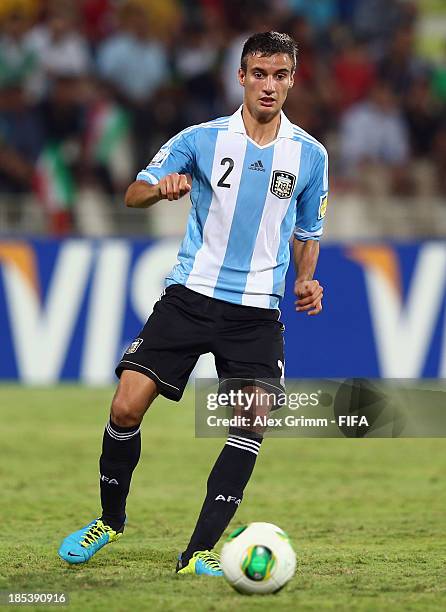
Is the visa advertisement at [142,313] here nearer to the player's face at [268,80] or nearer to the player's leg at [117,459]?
the player's leg at [117,459]

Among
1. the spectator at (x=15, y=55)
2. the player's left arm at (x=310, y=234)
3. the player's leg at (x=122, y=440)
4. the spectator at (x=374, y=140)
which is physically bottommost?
the player's leg at (x=122, y=440)

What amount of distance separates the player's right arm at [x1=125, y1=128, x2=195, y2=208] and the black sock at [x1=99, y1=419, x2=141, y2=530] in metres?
1.01

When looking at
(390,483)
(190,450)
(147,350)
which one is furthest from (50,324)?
(147,350)

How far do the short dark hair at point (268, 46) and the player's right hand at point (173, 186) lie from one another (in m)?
0.71

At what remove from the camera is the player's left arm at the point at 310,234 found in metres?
5.64

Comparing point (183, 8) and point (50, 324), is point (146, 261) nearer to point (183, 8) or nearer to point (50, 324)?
point (50, 324)

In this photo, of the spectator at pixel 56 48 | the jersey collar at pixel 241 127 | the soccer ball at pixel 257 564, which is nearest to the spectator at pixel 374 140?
the spectator at pixel 56 48

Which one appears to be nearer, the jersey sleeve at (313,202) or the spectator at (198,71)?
the jersey sleeve at (313,202)

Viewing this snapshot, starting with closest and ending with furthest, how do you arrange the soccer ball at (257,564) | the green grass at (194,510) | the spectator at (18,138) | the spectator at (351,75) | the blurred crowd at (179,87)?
1. the soccer ball at (257,564)
2. the green grass at (194,510)
3. the spectator at (18,138)
4. the blurred crowd at (179,87)
5. the spectator at (351,75)

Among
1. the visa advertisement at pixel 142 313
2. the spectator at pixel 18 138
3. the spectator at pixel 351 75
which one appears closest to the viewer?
the visa advertisement at pixel 142 313

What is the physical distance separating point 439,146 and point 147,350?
9.70 meters

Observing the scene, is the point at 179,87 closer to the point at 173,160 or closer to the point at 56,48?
the point at 56,48

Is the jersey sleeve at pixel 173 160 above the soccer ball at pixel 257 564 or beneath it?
above

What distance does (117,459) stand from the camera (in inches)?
224
